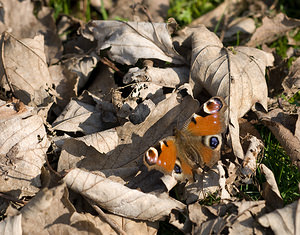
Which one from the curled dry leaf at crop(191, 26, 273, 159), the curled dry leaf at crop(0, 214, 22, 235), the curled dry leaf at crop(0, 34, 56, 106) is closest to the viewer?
the curled dry leaf at crop(0, 214, 22, 235)

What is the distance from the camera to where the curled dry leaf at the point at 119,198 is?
4203mm

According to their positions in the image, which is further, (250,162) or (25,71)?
(25,71)

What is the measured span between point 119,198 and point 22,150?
59.5 inches

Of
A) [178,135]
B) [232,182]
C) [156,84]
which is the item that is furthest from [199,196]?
[156,84]

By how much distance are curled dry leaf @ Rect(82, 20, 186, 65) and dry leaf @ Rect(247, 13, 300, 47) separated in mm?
1617

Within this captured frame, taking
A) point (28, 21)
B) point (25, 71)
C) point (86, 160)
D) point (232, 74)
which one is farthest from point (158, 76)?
point (28, 21)

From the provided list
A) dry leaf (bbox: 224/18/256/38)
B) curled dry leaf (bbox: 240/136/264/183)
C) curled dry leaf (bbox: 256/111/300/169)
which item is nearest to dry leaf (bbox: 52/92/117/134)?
curled dry leaf (bbox: 240/136/264/183)

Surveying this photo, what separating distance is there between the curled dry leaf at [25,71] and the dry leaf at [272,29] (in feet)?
11.5

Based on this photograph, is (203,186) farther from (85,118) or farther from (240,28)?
(240,28)

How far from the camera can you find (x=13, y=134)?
16.0ft

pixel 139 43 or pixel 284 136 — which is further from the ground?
pixel 139 43

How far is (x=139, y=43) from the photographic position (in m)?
5.79

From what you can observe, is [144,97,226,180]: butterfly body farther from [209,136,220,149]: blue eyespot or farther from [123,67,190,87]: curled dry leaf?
[123,67,190,87]: curled dry leaf

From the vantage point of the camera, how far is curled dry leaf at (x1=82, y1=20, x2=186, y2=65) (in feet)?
18.9
